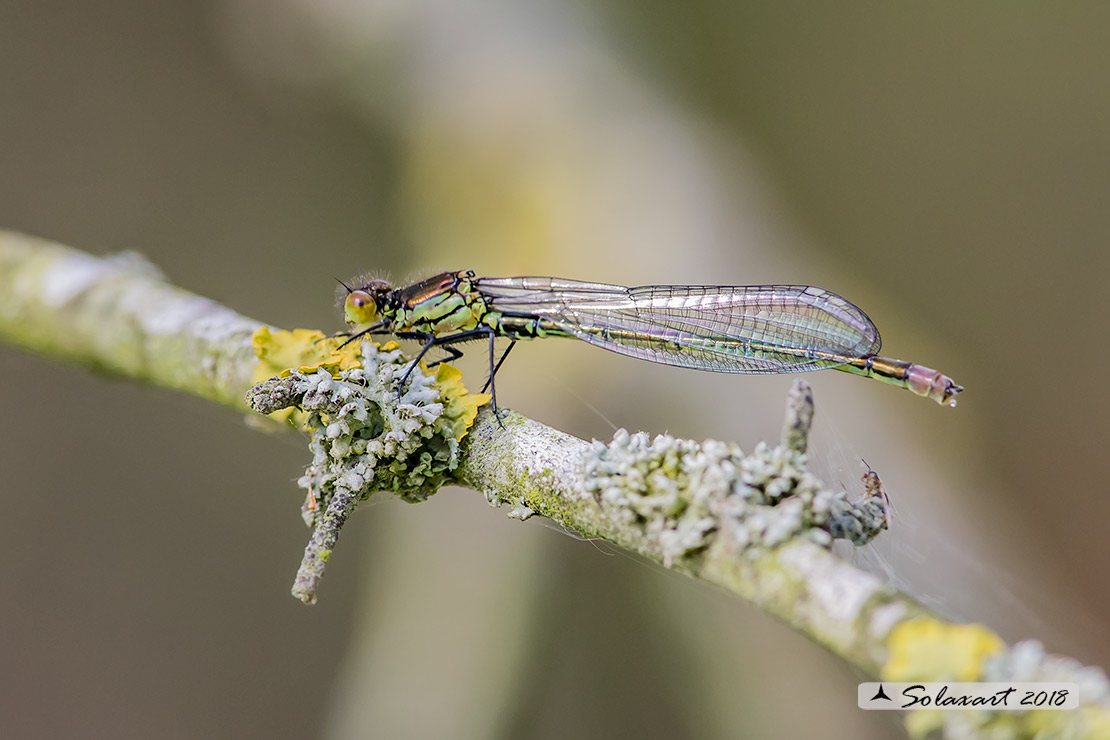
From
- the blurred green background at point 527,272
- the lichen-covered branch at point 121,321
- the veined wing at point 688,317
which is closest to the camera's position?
the lichen-covered branch at point 121,321

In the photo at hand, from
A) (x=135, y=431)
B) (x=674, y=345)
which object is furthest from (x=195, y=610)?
(x=674, y=345)

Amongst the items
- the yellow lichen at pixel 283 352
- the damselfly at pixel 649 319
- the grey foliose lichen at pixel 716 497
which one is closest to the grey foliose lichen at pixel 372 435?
the yellow lichen at pixel 283 352

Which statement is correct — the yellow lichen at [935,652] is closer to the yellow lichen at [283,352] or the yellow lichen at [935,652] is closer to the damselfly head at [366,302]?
the yellow lichen at [283,352]

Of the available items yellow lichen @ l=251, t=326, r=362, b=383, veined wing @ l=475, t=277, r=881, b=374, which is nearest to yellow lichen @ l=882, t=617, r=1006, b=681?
yellow lichen @ l=251, t=326, r=362, b=383

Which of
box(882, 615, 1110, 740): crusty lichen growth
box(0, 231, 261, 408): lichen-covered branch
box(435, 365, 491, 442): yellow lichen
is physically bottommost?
box(882, 615, 1110, 740): crusty lichen growth

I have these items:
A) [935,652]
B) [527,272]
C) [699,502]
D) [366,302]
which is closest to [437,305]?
[366,302]

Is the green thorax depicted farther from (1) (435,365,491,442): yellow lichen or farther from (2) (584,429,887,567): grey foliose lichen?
(2) (584,429,887,567): grey foliose lichen
